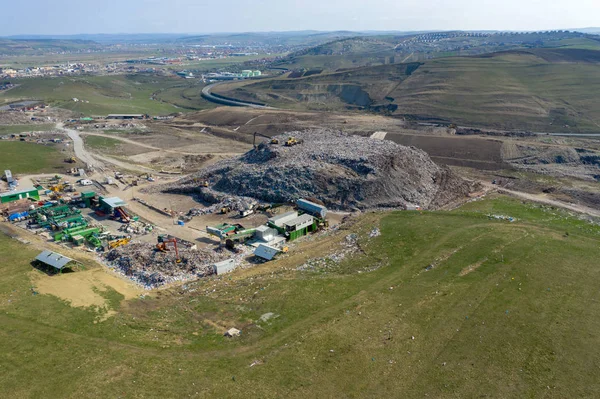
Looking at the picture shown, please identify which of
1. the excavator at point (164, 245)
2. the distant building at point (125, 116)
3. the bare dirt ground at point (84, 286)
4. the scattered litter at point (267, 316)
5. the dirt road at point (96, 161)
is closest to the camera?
the scattered litter at point (267, 316)

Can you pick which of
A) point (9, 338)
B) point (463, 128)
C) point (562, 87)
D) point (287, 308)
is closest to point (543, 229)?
point (287, 308)

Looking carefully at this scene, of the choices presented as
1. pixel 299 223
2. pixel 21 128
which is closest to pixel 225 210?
pixel 299 223

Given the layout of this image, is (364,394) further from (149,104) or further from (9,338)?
(149,104)

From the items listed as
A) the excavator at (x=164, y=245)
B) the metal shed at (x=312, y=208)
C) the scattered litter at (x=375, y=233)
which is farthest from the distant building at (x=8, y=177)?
the scattered litter at (x=375, y=233)

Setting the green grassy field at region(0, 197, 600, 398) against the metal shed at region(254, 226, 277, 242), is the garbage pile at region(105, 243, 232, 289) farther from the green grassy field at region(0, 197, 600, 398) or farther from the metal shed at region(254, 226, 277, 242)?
Answer: the metal shed at region(254, 226, 277, 242)

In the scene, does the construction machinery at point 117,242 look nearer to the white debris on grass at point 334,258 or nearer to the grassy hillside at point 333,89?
the white debris on grass at point 334,258

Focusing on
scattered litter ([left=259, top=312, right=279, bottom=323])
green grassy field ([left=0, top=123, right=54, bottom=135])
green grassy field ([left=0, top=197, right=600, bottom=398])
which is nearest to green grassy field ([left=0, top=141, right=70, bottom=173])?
green grassy field ([left=0, top=123, right=54, bottom=135])

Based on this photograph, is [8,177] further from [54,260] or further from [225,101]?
[225,101]
